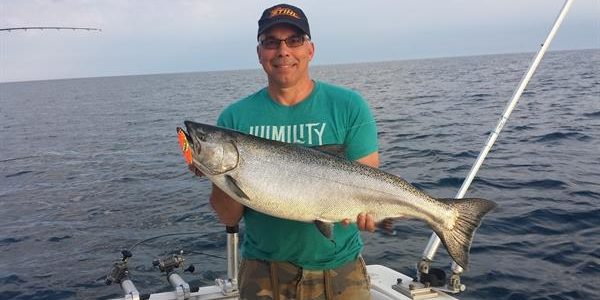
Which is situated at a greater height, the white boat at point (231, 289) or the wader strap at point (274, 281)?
the wader strap at point (274, 281)

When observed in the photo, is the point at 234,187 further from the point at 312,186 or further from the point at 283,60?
the point at 283,60

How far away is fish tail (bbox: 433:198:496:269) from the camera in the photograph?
4160 mm

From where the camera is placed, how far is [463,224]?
4.19 meters

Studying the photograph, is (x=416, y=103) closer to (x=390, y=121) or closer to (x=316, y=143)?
(x=390, y=121)

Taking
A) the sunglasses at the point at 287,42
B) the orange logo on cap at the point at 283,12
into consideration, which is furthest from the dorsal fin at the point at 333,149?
the orange logo on cap at the point at 283,12

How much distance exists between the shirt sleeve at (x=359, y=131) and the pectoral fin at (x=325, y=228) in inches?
24.6

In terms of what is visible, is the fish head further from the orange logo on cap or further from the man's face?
the orange logo on cap

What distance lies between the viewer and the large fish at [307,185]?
3.88 m

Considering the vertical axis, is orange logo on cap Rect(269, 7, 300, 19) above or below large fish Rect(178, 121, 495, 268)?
above

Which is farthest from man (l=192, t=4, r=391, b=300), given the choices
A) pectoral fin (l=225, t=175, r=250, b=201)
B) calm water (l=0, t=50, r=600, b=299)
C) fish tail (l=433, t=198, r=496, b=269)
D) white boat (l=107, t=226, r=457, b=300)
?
calm water (l=0, t=50, r=600, b=299)

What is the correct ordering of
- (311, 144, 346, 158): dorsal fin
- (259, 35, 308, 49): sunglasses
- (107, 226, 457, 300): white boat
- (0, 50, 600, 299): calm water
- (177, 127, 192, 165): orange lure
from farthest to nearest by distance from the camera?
(0, 50, 600, 299): calm water, (107, 226, 457, 300): white boat, (259, 35, 308, 49): sunglasses, (311, 144, 346, 158): dorsal fin, (177, 127, 192, 165): orange lure

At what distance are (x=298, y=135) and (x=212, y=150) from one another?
73cm

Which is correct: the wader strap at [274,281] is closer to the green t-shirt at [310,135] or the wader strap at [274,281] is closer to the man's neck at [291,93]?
the green t-shirt at [310,135]

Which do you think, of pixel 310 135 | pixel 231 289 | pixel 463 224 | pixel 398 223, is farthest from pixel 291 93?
pixel 398 223
